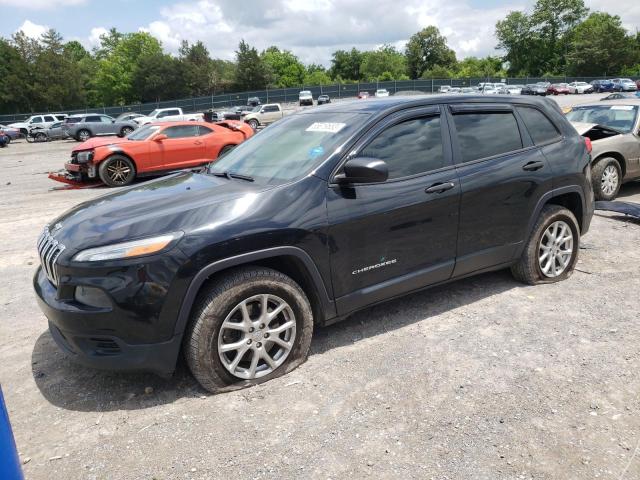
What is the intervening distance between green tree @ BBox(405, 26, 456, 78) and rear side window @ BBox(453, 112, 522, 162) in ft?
361

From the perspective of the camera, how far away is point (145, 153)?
11.7 meters

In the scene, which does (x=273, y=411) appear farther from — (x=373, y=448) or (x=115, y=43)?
(x=115, y=43)

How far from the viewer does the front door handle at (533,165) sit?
4.22 m

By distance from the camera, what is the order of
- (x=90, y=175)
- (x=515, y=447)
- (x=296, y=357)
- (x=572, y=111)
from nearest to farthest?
(x=515, y=447) < (x=296, y=357) < (x=572, y=111) < (x=90, y=175)

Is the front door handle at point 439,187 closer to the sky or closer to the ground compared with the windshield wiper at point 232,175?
closer to the ground

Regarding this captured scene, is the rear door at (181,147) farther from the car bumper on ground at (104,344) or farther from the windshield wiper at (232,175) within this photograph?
the car bumper on ground at (104,344)

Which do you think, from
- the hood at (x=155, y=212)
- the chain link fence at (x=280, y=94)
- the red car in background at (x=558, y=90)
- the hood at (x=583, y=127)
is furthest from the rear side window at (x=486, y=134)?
the red car in background at (x=558, y=90)

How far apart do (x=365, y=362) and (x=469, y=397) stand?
0.72m

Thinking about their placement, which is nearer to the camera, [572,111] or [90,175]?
[572,111]

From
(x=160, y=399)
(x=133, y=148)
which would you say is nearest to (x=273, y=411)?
(x=160, y=399)

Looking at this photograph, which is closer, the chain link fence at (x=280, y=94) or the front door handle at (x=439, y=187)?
the front door handle at (x=439, y=187)

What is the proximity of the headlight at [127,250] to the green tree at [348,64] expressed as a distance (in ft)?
379

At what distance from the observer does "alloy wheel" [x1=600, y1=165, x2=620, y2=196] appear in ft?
26.5

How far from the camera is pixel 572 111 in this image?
31.7 feet
